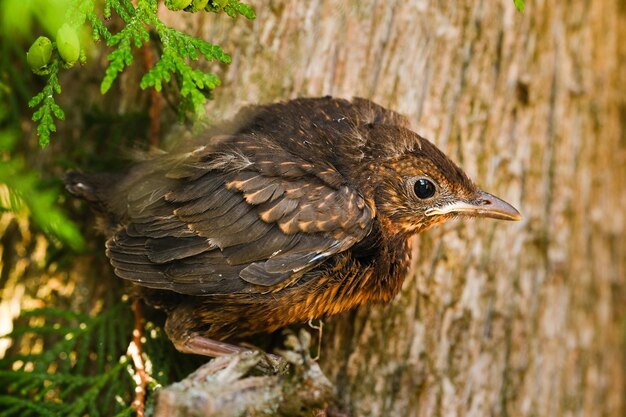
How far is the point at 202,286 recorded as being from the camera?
2.87 m

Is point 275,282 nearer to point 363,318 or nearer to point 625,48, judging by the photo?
point 363,318

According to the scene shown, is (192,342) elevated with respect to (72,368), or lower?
elevated

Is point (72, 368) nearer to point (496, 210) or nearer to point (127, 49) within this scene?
point (127, 49)

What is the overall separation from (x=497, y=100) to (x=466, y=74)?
0.22 metres

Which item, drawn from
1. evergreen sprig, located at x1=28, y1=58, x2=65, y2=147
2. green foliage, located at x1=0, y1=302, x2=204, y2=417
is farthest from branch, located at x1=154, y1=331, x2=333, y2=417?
evergreen sprig, located at x1=28, y1=58, x2=65, y2=147

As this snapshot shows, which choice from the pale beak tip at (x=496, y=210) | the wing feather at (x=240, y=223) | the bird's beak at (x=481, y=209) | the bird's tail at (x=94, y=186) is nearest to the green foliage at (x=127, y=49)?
the wing feather at (x=240, y=223)

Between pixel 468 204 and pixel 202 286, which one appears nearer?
pixel 202 286

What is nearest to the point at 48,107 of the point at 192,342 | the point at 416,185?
the point at 192,342

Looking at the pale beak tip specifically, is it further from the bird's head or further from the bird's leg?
the bird's leg

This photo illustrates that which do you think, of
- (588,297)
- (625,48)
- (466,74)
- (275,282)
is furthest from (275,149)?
(625,48)

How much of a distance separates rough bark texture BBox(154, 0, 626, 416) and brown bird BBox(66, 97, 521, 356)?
1.35 feet

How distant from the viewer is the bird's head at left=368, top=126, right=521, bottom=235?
3.08 metres

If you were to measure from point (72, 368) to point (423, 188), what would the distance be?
197 cm

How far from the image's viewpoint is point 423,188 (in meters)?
3.09
